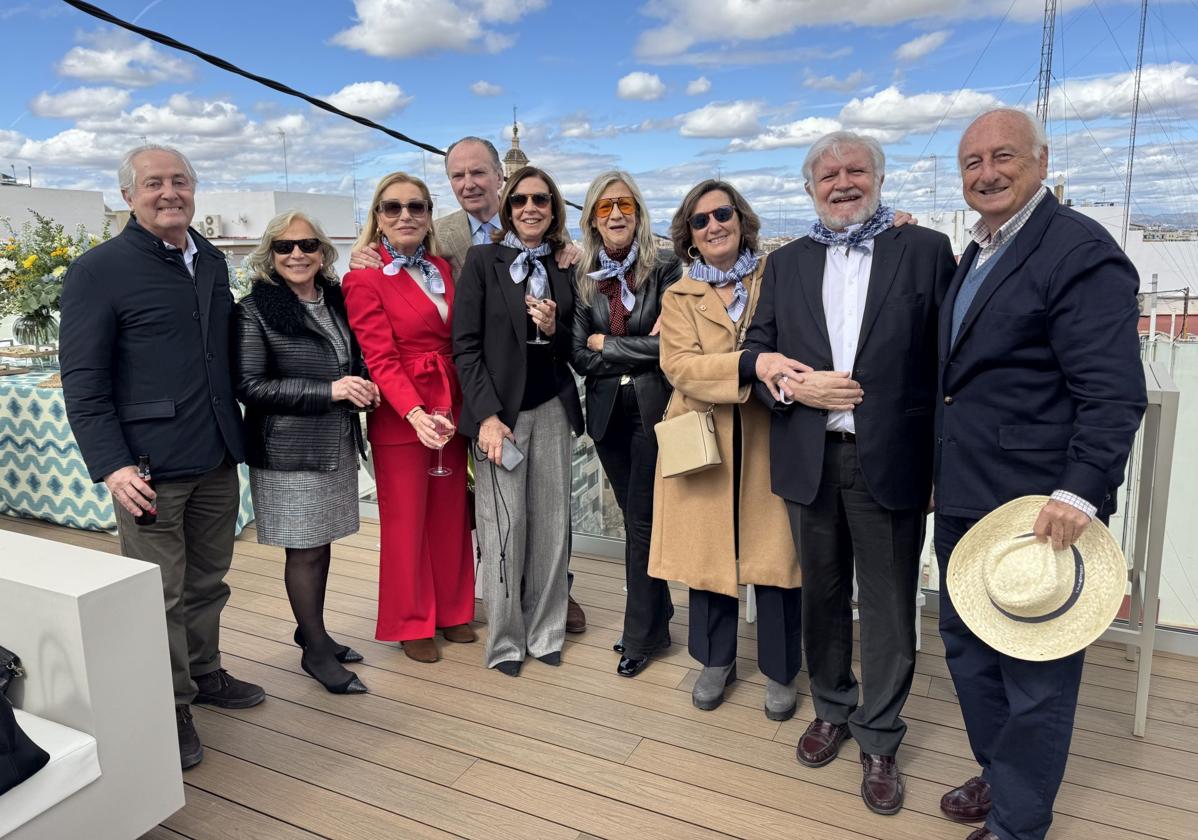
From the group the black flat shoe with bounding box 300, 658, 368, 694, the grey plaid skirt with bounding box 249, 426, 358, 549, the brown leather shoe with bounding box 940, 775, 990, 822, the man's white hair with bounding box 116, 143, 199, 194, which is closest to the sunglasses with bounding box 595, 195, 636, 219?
the grey plaid skirt with bounding box 249, 426, 358, 549

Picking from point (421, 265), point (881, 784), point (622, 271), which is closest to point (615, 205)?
point (622, 271)

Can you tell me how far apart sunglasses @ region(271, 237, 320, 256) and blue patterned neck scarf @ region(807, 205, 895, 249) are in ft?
5.02

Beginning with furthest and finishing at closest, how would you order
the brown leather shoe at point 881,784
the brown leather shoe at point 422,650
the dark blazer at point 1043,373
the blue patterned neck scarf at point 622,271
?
1. the brown leather shoe at point 422,650
2. the blue patterned neck scarf at point 622,271
3. the brown leather shoe at point 881,784
4. the dark blazer at point 1043,373

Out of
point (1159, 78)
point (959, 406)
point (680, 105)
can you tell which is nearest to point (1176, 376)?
point (1159, 78)

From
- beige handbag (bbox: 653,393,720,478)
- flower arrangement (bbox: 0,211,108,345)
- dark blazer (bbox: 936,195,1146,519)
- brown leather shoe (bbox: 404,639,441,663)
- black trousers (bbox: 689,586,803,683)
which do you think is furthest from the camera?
flower arrangement (bbox: 0,211,108,345)

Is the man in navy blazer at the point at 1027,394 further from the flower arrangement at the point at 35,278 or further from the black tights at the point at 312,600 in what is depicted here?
the flower arrangement at the point at 35,278

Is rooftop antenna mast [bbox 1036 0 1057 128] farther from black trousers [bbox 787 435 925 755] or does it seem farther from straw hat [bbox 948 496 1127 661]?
straw hat [bbox 948 496 1127 661]

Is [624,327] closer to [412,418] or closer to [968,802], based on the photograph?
[412,418]

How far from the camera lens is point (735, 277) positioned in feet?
8.14

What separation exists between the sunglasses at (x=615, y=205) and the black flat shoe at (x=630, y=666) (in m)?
1.50

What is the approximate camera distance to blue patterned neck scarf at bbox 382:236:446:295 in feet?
9.21

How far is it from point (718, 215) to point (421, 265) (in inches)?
40.5

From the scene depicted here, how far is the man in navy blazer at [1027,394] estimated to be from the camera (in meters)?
1.68

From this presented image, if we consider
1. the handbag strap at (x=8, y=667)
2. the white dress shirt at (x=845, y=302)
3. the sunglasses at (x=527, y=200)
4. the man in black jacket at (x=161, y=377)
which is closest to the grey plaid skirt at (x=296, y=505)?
the man in black jacket at (x=161, y=377)
